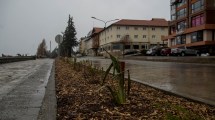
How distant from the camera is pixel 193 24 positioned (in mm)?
60344

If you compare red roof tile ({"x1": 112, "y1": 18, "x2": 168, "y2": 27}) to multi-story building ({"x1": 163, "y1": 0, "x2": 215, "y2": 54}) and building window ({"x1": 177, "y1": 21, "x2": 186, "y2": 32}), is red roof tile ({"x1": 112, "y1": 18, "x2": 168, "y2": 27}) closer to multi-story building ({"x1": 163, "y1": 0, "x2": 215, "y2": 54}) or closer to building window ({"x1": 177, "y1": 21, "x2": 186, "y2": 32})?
multi-story building ({"x1": 163, "y1": 0, "x2": 215, "y2": 54})

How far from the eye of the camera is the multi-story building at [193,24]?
5494 cm

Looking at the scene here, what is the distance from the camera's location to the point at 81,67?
15000 millimetres

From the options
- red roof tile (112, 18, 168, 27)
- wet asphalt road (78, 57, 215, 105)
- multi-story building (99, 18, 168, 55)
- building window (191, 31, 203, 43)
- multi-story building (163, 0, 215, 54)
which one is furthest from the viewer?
red roof tile (112, 18, 168, 27)

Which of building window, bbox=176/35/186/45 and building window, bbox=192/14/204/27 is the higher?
building window, bbox=192/14/204/27

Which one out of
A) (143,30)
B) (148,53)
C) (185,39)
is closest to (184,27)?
(185,39)

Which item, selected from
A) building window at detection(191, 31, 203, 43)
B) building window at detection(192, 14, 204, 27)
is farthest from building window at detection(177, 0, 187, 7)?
building window at detection(191, 31, 203, 43)

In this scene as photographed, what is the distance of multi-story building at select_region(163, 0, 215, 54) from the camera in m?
54.9

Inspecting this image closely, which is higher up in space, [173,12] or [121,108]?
[173,12]

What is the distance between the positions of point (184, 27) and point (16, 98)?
61.0 metres

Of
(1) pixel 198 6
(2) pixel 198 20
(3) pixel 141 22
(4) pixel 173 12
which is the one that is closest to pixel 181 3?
(4) pixel 173 12

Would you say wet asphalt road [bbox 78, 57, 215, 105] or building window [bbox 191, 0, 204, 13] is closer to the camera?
wet asphalt road [bbox 78, 57, 215, 105]

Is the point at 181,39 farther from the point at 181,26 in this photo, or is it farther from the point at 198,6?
the point at 198,6

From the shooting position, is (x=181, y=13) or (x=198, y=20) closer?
(x=198, y=20)
